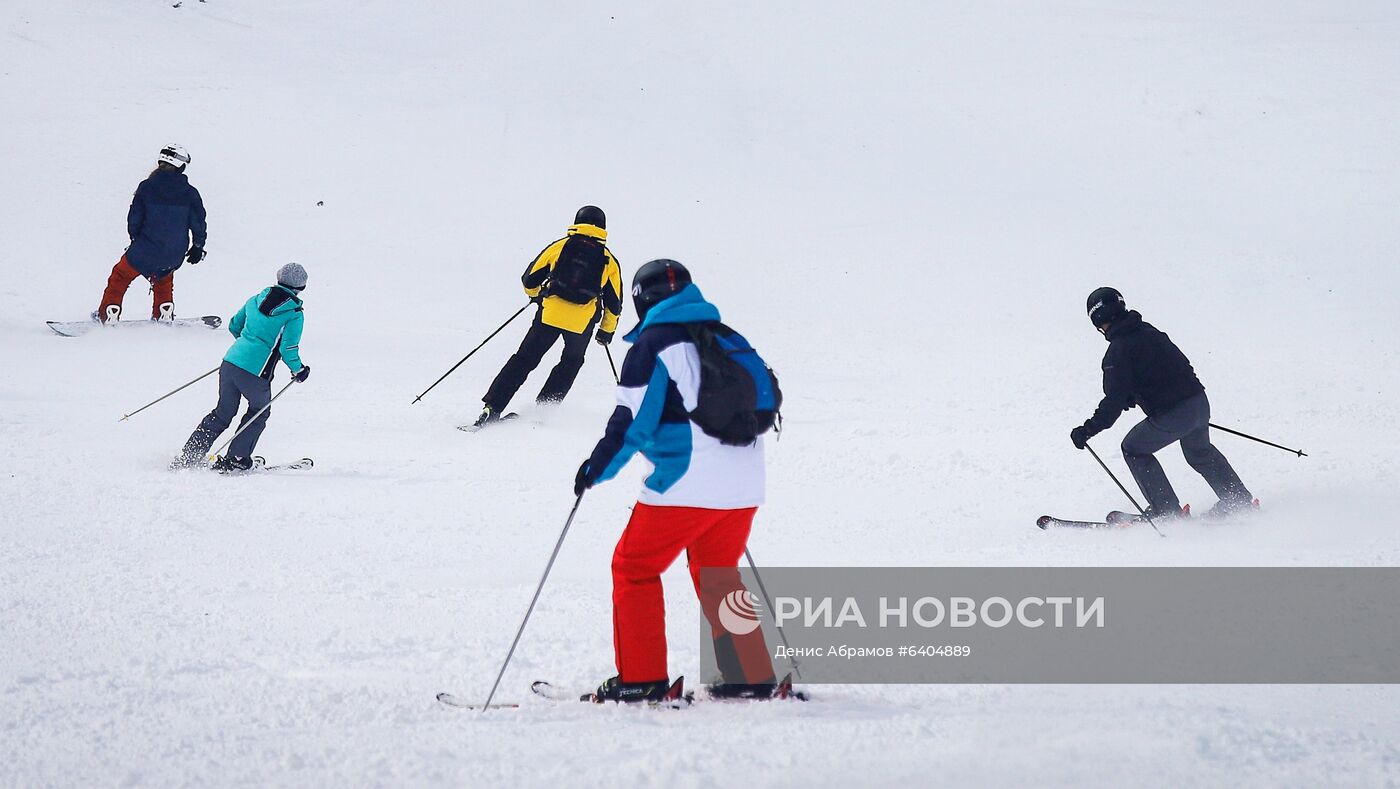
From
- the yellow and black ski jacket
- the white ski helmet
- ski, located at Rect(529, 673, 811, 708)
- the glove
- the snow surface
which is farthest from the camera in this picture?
the white ski helmet

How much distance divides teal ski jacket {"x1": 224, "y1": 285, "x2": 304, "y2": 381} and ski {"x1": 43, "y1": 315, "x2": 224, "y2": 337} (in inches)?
149

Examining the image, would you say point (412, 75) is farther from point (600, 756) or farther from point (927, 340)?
point (600, 756)

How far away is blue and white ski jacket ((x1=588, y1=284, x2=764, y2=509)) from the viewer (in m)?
3.14

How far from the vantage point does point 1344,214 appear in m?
15.2

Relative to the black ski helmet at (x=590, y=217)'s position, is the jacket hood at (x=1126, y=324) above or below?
below

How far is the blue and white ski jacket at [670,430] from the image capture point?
314 centimetres

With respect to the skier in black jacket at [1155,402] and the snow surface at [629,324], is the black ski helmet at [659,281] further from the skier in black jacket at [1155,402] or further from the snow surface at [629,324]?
the skier in black jacket at [1155,402]

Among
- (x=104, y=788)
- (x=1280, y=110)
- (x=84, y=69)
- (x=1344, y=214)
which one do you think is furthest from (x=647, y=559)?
(x=1280, y=110)

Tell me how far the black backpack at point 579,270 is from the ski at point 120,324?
4.18 meters

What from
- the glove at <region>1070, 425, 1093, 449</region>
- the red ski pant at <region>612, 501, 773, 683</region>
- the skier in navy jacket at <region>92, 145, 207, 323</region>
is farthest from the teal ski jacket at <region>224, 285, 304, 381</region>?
the glove at <region>1070, 425, 1093, 449</region>

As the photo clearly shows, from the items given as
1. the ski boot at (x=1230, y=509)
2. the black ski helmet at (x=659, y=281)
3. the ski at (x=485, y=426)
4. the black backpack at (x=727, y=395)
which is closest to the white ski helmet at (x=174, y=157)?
the ski at (x=485, y=426)

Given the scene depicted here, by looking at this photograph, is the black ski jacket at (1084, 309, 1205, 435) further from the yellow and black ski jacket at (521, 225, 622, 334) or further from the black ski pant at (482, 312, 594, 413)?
the black ski pant at (482, 312, 594, 413)

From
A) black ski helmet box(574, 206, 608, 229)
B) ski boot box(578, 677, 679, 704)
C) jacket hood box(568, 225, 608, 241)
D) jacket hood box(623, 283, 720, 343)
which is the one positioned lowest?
ski boot box(578, 677, 679, 704)

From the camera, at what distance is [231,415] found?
6.41m
